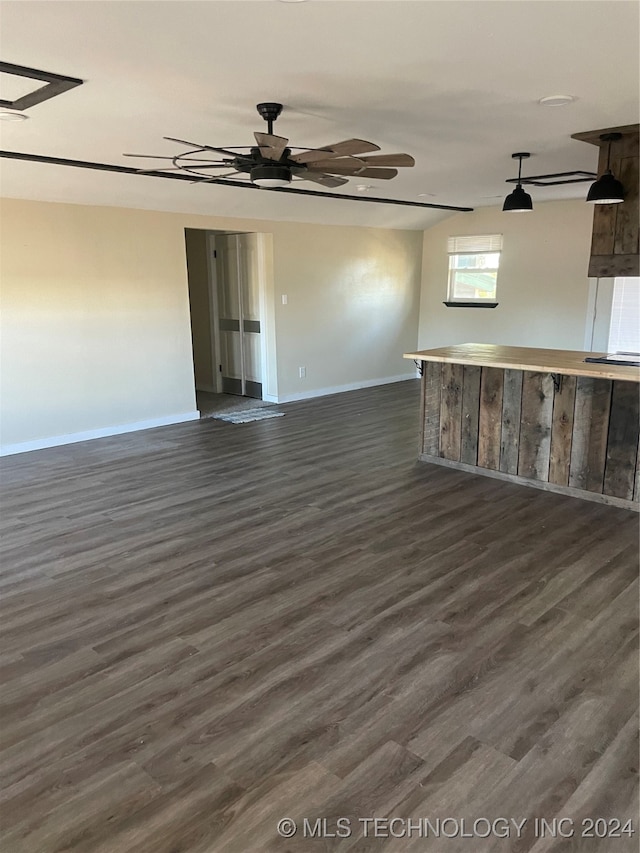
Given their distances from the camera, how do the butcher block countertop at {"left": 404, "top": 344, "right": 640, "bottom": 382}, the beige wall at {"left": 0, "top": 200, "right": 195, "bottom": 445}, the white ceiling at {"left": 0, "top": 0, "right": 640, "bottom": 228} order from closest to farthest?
the white ceiling at {"left": 0, "top": 0, "right": 640, "bottom": 228}
the butcher block countertop at {"left": 404, "top": 344, "right": 640, "bottom": 382}
the beige wall at {"left": 0, "top": 200, "right": 195, "bottom": 445}

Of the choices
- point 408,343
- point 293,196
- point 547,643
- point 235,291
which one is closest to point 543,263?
point 408,343

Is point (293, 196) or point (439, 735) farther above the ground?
point (293, 196)

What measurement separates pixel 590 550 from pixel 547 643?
1069 mm

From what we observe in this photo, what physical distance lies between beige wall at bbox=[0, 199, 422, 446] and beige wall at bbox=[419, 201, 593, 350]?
126 cm

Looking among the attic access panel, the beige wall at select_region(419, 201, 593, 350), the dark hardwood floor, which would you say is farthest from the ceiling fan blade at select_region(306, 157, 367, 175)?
the beige wall at select_region(419, 201, 593, 350)

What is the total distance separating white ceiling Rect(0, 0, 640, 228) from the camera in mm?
2121

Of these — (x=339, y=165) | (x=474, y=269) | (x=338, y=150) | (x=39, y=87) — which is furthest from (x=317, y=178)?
(x=474, y=269)

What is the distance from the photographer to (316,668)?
244 centimetres

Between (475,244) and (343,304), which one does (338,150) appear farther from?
(475,244)

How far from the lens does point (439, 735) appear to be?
2076mm

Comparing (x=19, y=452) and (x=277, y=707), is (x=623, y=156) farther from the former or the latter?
(x=19, y=452)

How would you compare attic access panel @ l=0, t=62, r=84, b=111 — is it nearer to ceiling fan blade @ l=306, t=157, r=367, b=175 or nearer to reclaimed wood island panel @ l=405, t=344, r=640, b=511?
ceiling fan blade @ l=306, t=157, r=367, b=175

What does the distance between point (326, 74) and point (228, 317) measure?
5.41 metres

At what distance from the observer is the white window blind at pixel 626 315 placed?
6312 mm
